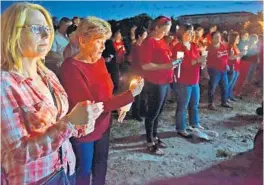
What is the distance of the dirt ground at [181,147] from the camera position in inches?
42.5

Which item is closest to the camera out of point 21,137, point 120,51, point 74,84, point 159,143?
point 21,137

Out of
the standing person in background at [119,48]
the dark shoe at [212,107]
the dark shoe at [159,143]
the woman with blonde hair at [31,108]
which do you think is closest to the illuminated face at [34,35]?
the woman with blonde hair at [31,108]

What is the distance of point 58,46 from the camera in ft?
3.02

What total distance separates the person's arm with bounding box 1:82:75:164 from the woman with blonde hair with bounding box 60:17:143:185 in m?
0.15

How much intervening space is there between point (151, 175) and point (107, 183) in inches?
5.3

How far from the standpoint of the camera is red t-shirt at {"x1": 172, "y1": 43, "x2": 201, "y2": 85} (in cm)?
110

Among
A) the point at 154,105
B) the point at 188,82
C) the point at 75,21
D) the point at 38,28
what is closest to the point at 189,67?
the point at 188,82

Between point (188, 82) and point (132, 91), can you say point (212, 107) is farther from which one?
point (132, 91)

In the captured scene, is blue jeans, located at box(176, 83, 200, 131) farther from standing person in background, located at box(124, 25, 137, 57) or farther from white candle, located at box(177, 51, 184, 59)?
standing person in background, located at box(124, 25, 137, 57)

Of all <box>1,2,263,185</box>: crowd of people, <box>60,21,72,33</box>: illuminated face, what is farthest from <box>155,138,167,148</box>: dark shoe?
<box>60,21,72,33</box>: illuminated face

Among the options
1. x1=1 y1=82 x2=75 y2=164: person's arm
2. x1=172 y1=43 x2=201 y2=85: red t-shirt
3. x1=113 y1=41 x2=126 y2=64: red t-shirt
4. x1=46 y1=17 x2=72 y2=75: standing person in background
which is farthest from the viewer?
x1=172 y1=43 x2=201 y2=85: red t-shirt

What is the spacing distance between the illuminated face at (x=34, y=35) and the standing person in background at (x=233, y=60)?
58cm

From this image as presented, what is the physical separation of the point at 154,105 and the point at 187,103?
113mm

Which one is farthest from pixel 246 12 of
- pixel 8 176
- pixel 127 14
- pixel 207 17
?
pixel 8 176
